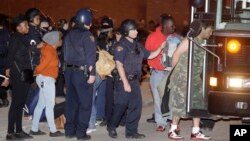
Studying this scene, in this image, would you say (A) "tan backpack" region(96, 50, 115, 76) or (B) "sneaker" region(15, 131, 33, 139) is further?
(A) "tan backpack" region(96, 50, 115, 76)

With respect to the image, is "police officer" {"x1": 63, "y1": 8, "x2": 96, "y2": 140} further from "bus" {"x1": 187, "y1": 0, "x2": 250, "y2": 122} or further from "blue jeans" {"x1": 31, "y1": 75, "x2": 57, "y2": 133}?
"bus" {"x1": 187, "y1": 0, "x2": 250, "y2": 122}

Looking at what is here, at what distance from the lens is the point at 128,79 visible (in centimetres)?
884

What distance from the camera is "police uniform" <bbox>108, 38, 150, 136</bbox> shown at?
8781 millimetres

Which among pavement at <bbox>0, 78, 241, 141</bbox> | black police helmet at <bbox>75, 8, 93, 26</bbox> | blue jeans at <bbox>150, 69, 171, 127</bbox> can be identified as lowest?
pavement at <bbox>0, 78, 241, 141</bbox>

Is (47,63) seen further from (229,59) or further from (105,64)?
(229,59)

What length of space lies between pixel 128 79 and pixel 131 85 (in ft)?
0.38

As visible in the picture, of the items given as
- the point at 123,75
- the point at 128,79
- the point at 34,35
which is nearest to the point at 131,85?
the point at 128,79

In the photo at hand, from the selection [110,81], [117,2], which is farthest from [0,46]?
[117,2]

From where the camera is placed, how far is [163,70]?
961cm

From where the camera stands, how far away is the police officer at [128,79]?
8742 mm

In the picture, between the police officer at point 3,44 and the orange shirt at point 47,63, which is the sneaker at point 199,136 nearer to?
the orange shirt at point 47,63

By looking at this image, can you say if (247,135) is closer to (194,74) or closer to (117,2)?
(194,74)

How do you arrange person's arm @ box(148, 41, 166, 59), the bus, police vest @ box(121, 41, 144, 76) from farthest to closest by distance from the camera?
1. person's arm @ box(148, 41, 166, 59)
2. police vest @ box(121, 41, 144, 76)
3. the bus

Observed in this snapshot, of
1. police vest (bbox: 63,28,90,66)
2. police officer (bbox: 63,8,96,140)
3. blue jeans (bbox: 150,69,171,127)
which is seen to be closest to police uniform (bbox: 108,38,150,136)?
police officer (bbox: 63,8,96,140)
